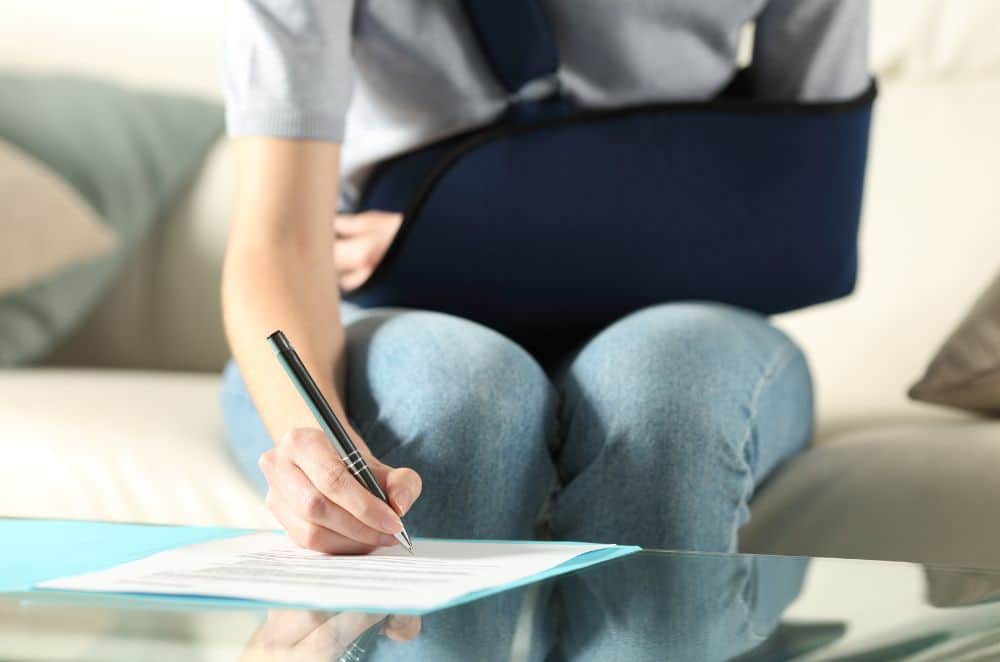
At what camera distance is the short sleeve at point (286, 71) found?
0.83 meters

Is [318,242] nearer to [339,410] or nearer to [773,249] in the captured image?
Result: [339,410]

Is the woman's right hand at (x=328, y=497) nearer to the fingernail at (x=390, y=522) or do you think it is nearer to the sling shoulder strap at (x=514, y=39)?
the fingernail at (x=390, y=522)

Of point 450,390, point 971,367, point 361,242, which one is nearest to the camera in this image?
point 450,390

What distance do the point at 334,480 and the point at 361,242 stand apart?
374 mm

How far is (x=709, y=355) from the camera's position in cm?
78

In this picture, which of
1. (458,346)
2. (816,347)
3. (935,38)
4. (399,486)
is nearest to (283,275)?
(458,346)

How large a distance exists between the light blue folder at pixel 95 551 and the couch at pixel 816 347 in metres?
0.25

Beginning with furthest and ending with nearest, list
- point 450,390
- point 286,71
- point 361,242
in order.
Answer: point 361,242 < point 286,71 < point 450,390

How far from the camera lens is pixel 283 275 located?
80 centimetres

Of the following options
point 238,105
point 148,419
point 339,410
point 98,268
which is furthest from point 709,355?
point 98,268

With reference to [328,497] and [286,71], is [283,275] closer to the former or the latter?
[286,71]

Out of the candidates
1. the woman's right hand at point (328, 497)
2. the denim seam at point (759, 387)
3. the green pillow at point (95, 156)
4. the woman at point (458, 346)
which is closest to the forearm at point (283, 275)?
the woman at point (458, 346)

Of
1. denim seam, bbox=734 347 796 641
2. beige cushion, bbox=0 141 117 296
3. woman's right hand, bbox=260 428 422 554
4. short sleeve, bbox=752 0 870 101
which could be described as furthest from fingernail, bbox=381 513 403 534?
beige cushion, bbox=0 141 117 296

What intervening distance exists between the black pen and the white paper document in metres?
0.03
